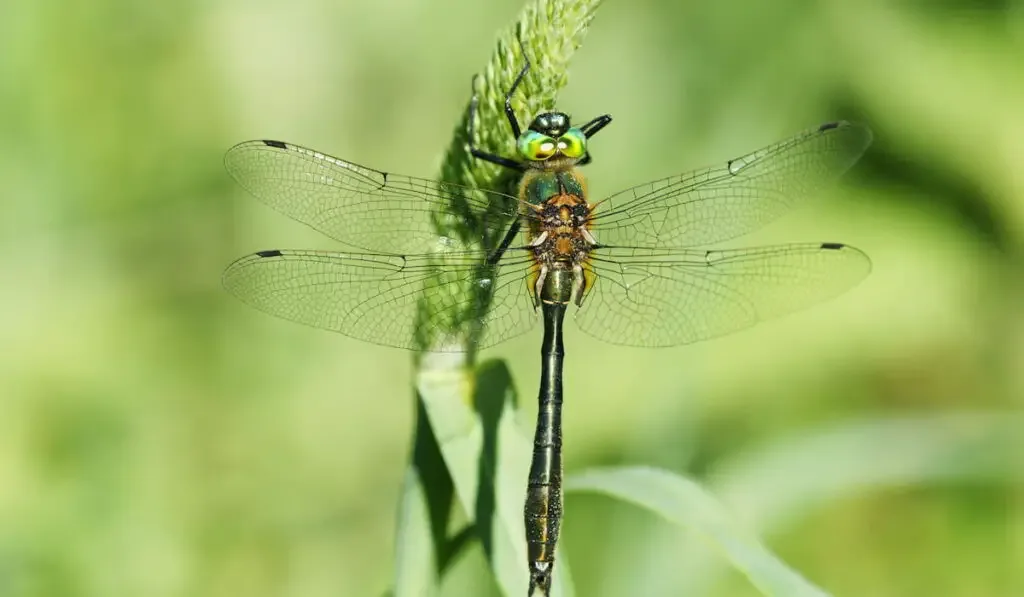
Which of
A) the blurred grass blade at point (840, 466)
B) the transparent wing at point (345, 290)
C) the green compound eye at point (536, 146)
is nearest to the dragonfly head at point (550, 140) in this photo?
the green compound eye at point (536, 146)

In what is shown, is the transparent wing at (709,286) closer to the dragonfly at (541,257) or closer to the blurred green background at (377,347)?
the dragonfly at (541,257)

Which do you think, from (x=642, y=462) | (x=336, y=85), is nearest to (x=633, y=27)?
(x=336, y=85)

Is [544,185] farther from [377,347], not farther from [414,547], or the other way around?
[377,347]

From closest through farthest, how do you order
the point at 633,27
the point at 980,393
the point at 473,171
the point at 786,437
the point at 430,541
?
1. the point at 430,541
2. the point at 473,171
3. the point at 786,437
4. the point at 980,393
5. the point at 633,27

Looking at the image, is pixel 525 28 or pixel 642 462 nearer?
pixel 525 28

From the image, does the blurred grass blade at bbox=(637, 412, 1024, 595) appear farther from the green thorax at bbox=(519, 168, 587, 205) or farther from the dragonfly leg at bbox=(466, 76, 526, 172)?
the dragonfly leg at bbox=(466, 76, 526, 172)

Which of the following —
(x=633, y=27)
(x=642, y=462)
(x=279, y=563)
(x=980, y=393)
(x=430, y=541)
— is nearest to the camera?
(x=430, y=541)

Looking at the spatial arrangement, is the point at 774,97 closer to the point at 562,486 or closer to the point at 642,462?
the point at 642,462

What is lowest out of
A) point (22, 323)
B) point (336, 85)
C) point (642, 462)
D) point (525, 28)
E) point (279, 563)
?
point (279, 563)
